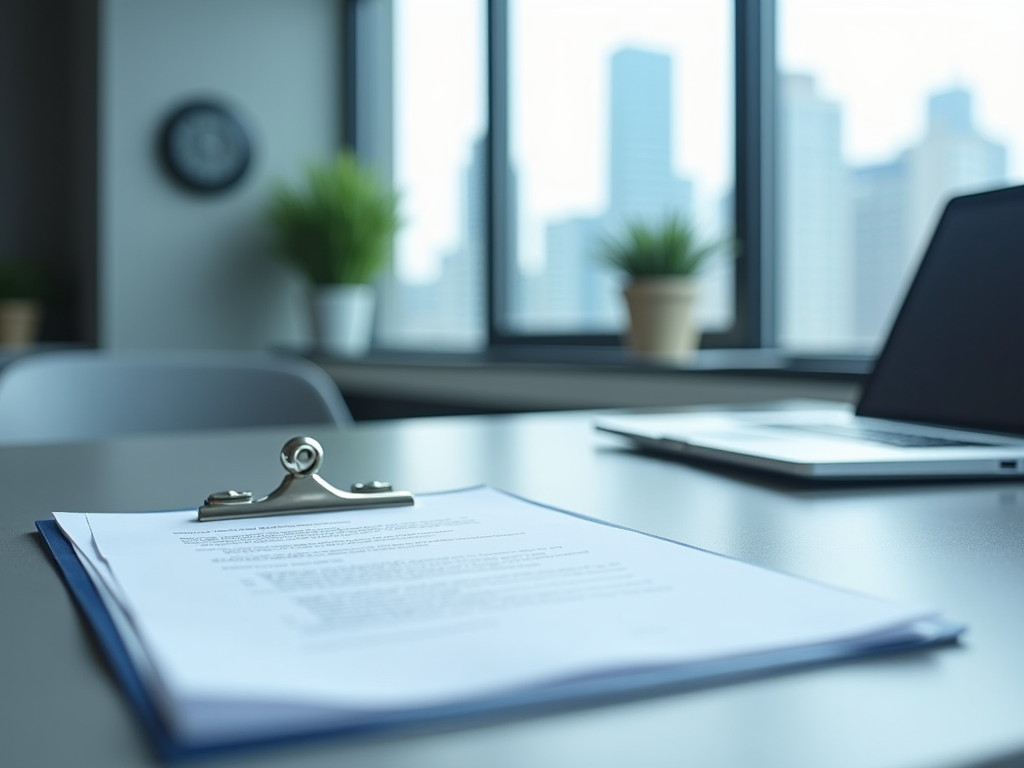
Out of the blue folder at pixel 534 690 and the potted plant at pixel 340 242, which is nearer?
the blue folder at pixel 534 690

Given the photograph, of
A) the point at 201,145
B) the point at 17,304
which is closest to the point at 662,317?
the point at 201,145

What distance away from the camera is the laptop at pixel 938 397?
779mm

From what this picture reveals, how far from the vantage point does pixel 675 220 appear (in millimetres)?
2326

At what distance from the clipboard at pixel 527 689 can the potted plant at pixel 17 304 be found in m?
3.95

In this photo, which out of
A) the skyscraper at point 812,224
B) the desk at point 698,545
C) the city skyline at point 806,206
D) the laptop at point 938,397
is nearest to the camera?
the desk at point 698,545

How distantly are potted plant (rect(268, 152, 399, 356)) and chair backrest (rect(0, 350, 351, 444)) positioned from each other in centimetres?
219

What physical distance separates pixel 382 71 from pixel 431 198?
65 centimetres

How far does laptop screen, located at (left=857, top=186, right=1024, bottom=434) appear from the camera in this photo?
0.93m

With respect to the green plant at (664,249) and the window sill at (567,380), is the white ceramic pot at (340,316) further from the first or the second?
the green plant at (664,249)

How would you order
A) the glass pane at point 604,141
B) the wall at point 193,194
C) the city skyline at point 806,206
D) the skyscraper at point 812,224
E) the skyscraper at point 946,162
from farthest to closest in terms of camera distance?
the wall at point 193,194 < the glass pane at point 604,141 < the skyscraper at point 812,224 < the city skyline at point 806,206 < the skyscraper at point 946,162

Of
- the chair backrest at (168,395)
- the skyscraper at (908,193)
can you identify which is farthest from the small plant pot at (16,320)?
the skyscraper at (908,193)

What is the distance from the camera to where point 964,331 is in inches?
38.9

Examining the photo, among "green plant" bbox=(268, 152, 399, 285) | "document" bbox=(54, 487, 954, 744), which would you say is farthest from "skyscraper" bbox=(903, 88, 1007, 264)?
"green plant" bbox=(268, 152, 399, 285)

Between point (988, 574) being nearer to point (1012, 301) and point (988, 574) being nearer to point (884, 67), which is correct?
point (1012, 301)
